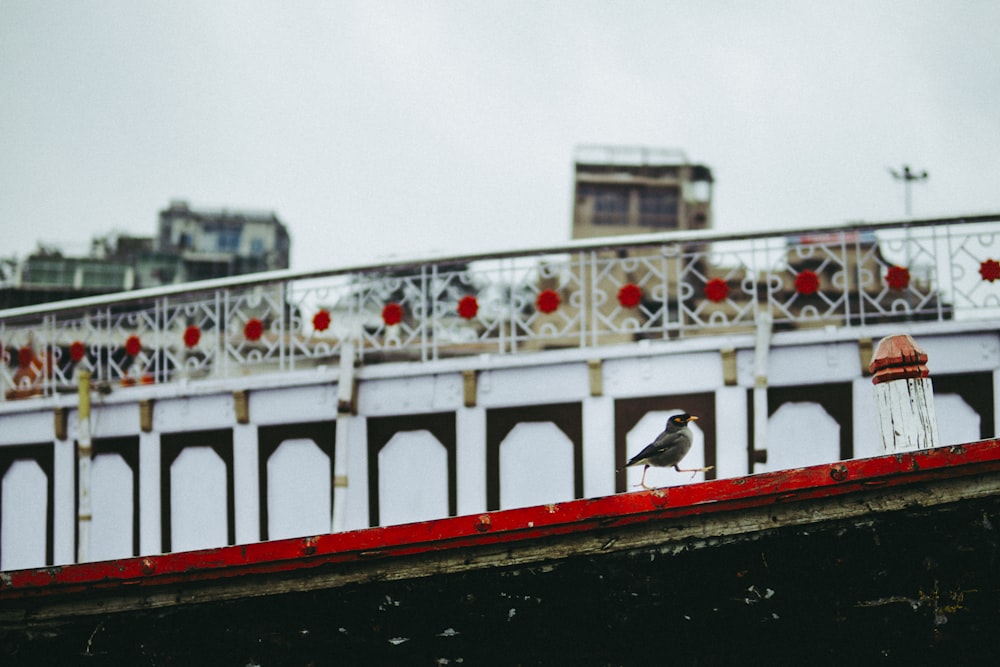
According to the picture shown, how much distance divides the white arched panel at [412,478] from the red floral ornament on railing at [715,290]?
2.35 metres

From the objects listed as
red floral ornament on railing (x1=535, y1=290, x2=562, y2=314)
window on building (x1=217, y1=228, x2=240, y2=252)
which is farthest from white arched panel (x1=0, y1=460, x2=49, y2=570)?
window on building (x1=217, y1=228, x2=240, y2=252)

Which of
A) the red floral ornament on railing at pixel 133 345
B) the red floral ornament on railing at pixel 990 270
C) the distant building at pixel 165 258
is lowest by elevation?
the red floral ornament on railing at pixel 133 345

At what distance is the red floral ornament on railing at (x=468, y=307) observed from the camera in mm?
7902

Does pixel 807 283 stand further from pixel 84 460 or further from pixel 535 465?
pixel 84 460

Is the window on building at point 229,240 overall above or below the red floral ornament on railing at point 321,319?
above

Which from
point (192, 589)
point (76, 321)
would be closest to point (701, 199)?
point (76, 321)

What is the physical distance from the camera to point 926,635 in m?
3.90

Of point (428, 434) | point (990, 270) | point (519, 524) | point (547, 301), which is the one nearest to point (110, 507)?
point (428, 434)

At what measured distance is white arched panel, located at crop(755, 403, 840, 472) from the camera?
23.5 feet

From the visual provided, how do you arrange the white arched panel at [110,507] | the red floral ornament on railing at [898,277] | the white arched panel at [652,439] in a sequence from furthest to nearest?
the white arched panel at [110,507], the white arched panel at [652,439], the red floral ornament on railing at [898,277]

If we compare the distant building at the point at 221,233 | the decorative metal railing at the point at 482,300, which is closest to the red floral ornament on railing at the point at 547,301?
the decorative metal railing at the point at 482,300

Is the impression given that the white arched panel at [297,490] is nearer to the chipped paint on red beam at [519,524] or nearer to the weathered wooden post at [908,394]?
the chipped paint on red beam at [519,524]

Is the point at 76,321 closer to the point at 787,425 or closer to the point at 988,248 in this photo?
the point at 787,425

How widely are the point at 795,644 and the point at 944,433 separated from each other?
3.50 meters
